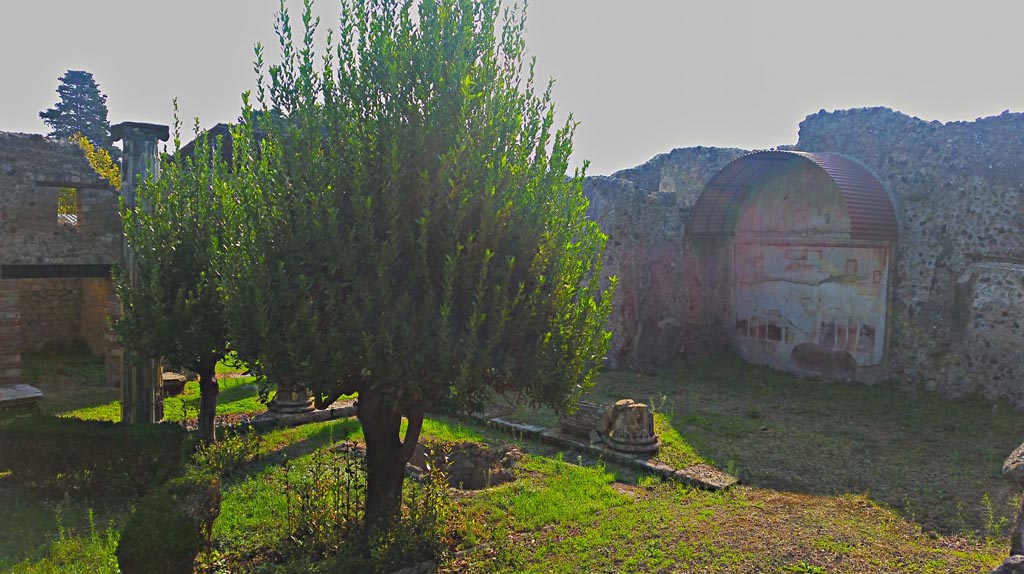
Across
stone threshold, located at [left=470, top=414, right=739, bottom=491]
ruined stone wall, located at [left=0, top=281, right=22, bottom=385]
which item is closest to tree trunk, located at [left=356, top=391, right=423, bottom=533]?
stone threshold, located at [left=470, top=414, right=739, bottom=491]

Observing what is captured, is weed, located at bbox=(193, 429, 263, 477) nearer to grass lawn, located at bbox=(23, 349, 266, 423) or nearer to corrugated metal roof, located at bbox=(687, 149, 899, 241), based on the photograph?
grass lawn, located at bbox=(23, 349, 266, 423)

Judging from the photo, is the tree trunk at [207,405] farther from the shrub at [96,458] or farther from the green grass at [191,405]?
the green grass at [191,405]

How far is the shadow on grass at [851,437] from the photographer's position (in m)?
7.43

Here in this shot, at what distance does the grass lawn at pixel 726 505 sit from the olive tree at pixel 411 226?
144 cm

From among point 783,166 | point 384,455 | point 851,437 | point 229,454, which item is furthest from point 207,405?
point 783,166

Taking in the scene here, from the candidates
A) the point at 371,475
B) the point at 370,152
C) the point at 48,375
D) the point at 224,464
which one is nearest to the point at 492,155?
the point at 370,152

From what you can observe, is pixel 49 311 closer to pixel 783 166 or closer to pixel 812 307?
pixel 783 166

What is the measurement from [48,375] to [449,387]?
12.4m

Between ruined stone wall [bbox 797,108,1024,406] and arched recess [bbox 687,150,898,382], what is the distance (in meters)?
0.39

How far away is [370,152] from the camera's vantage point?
5184 millimetres

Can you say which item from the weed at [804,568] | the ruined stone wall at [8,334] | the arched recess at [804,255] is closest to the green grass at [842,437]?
the arched recess at [804,255]

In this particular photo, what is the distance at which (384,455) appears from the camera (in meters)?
5.86

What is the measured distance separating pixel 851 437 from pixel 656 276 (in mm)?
6032

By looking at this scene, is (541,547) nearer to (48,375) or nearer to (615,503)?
(615,503)
